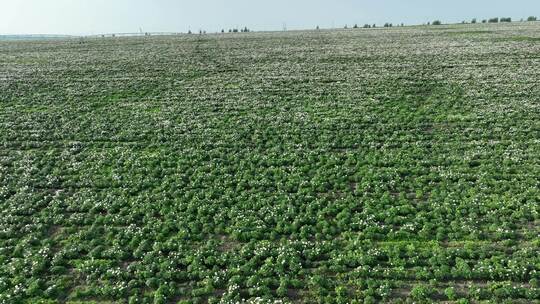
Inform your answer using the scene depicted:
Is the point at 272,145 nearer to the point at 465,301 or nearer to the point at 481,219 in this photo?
the point at 481,219

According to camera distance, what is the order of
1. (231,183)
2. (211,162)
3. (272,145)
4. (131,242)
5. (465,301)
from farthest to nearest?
1. (272,145)
2. (211,162)
3. (231,183)
4. (131,242)
5. (465,301)

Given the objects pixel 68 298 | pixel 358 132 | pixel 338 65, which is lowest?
pixel 68 298

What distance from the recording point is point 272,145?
23.6 meters

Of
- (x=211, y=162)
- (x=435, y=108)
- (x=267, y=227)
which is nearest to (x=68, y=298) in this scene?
(x=267, y=227)

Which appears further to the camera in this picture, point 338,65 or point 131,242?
point 338,65

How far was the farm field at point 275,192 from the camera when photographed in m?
13.1

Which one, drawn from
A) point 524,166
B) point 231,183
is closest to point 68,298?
point 231,183

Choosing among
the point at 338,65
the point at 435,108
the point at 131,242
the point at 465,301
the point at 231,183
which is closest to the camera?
the point at 465,301

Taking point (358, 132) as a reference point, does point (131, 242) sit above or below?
below

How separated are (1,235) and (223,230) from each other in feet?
28.8

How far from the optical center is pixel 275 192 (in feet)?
60.7

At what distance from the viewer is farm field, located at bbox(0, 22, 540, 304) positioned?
13.1 metres

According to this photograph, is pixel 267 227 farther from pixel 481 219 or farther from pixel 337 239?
pixel 481 219

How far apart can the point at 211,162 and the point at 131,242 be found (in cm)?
738
